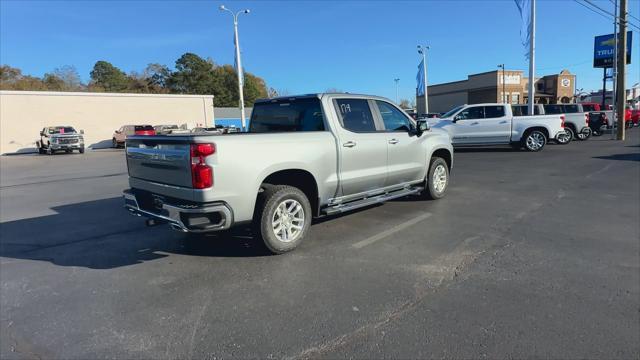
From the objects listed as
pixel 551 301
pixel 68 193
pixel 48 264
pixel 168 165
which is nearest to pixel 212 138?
pixel 168 165

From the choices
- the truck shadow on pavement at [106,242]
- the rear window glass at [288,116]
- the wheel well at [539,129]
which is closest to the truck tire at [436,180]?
the rear window glass at [288,116]

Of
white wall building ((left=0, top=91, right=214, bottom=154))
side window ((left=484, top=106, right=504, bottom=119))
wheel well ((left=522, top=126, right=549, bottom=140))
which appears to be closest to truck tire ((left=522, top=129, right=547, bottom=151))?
wheel well ((left=522, top=126, right=549, bottom=140))

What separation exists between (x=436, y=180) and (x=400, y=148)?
1.58 metres

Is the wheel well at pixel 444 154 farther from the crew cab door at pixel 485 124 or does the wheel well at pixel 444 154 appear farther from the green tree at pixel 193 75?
the green tree at pixel 193 75

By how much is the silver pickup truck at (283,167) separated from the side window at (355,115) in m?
0.02

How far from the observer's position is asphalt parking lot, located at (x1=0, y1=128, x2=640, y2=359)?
2980 millimetres

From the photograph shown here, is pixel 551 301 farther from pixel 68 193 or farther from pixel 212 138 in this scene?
pixel 68 193

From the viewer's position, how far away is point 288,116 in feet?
18.8

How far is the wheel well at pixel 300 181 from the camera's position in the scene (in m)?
4.88

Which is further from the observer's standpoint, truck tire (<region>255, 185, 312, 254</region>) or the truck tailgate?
truck tire (<region>255, 185, 312, 254</region>)

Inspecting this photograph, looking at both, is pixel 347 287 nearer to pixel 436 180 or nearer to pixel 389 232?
pixel 389 232

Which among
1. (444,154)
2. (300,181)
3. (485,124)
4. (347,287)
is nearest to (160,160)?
(300,181)

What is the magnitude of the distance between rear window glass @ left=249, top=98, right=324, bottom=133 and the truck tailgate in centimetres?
177

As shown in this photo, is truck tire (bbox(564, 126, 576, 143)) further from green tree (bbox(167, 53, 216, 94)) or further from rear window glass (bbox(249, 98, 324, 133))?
green tree (bbox(167, 53, 216, 94))
